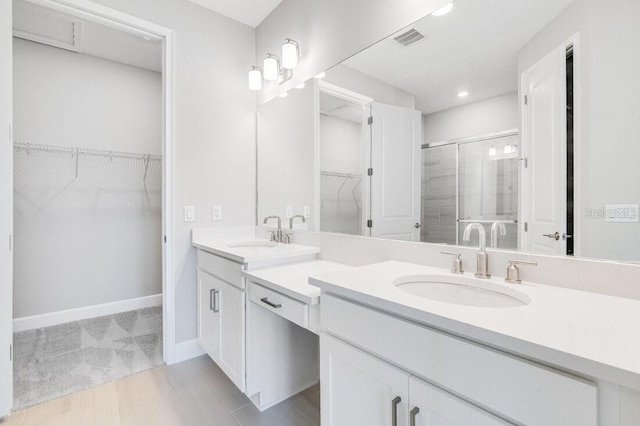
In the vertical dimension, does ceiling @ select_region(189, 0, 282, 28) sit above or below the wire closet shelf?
above

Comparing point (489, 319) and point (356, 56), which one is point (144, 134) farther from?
point (489, 319)

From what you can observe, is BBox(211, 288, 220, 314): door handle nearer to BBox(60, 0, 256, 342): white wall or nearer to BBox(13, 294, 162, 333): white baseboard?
BBox(60, 0, 256, 342): white wall

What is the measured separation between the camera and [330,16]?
1.89 metres

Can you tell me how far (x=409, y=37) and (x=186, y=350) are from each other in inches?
97.6

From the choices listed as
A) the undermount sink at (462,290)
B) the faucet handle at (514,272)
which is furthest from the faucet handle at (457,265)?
the faucet handle at (514,272)

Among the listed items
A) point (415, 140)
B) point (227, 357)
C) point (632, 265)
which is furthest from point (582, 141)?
point (227, 357)

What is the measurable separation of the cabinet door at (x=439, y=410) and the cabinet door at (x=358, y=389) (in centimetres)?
3

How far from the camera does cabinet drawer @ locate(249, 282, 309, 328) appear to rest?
4.10ft

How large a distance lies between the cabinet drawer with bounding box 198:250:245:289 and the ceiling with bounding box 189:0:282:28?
6.13 ft

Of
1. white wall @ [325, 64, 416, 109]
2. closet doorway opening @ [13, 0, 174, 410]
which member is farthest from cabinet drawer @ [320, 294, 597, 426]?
closet doorway opening @ [13, 0, 174, 410]

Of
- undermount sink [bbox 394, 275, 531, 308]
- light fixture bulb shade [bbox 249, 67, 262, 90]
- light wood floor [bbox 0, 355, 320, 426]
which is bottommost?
light wood floor [bbox 0, 355, 320, 426]

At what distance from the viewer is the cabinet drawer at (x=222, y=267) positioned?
1691 millimetres

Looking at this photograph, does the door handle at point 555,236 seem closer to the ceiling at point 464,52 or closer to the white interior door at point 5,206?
the ceiling at point 464,52

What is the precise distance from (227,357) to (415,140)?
1621 mm
